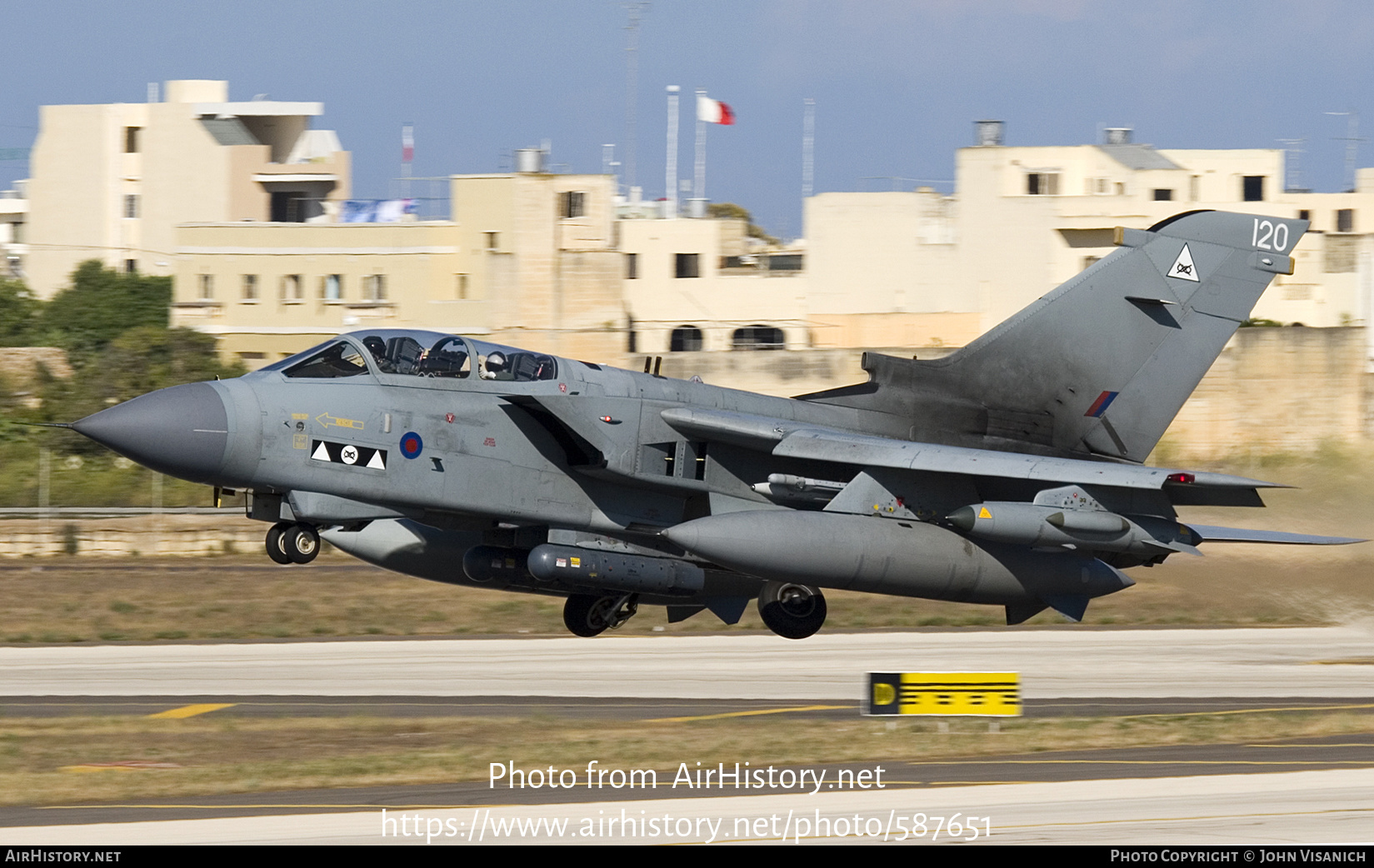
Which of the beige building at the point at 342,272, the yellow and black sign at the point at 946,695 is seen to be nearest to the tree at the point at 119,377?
the beige building at the point at 342,272

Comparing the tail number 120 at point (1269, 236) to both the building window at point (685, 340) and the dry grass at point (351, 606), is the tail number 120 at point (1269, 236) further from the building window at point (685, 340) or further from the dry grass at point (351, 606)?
the building window at point (685, 340)

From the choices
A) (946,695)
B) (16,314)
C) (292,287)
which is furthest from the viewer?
(16,314)

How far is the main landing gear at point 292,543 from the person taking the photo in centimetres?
1714

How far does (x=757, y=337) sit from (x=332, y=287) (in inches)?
685

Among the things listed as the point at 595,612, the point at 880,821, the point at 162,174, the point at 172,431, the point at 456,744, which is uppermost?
Answer: the point at 162,174

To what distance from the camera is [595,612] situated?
20.5m

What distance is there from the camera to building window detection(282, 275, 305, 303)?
198ft

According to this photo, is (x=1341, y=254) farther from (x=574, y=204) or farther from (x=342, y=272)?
(x=342, y=272)

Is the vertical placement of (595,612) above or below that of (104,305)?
below

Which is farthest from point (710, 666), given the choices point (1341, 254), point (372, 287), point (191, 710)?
Result: point (1341, 254)

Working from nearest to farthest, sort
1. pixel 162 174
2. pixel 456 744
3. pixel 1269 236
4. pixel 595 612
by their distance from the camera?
pixel 595 612 → pixel 456 744 → pixel 1269 236 → pixel 162 174

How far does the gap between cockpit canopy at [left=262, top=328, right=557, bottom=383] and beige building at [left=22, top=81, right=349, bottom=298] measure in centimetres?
5685

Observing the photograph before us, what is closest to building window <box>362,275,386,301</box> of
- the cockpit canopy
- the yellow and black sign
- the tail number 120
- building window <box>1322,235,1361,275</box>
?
building window <box>1322,235,1361,275</box>

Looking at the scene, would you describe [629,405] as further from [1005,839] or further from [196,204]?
[196,204]
